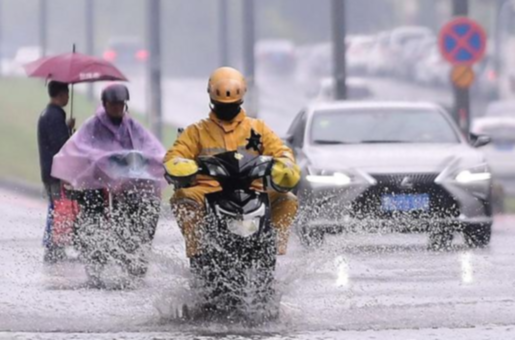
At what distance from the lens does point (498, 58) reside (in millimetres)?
56125

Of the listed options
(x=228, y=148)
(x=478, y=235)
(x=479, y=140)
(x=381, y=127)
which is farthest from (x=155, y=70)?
(x=228, y=148)

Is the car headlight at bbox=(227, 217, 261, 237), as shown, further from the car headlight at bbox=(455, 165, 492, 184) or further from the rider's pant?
the car headlight at bbox=(455, 165, 492, 184)

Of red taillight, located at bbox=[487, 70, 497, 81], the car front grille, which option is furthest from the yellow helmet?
red taillight, located at bbox=[487, 70, 497, 81]

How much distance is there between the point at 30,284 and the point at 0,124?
3316 centimetres

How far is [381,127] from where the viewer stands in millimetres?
17812

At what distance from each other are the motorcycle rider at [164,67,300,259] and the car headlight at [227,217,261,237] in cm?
25

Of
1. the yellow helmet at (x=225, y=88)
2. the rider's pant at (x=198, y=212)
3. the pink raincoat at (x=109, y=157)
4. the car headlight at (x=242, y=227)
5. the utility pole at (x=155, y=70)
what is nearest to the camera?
the car headlight at (x=242, y=227)

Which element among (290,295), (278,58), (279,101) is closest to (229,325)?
(290,295)

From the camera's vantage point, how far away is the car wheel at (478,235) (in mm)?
16234

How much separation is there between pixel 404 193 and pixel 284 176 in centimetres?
605

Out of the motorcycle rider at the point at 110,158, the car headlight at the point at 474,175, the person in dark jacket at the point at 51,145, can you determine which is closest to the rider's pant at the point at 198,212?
the motorcycle rider at the point at 110,158

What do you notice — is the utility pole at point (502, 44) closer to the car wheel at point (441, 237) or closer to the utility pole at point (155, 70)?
the utility pole at point (155, 70)

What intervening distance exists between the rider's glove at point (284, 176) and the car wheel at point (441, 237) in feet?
19.6

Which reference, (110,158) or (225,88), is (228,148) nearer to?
(225,88)
